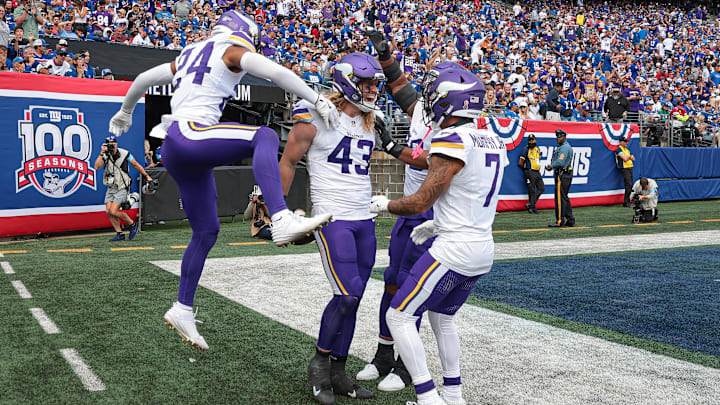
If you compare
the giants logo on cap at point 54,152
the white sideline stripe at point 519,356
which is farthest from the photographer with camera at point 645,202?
the giants logo on cap at point 54,152

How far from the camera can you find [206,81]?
4098mm

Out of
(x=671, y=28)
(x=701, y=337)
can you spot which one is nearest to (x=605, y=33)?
(x=671, y=28)

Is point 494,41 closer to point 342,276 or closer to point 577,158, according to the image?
point 577,158

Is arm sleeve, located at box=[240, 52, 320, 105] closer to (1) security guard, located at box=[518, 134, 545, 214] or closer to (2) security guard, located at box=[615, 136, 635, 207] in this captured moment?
(1) security guard, located at box=[518, 134, 545, 214]

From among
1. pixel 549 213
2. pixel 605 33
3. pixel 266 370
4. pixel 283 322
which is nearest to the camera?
pixel 266 370

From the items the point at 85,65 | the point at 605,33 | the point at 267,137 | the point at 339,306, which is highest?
the point at 605,33

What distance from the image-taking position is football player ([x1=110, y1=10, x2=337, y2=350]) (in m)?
3.82

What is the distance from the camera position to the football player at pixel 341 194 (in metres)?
4.24

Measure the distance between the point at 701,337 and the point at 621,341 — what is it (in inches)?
31.6

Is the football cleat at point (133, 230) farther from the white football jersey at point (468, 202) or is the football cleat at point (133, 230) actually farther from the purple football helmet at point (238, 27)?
the white football jersey at point (468, 202)

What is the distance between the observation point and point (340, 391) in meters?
4.31

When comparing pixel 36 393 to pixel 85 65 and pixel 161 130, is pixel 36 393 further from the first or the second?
pixel 85 65

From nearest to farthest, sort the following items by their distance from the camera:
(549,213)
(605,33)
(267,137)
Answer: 1. (267,137)
2. (549,213)
3. (605,33)

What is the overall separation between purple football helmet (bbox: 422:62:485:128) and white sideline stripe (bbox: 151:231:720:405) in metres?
1.81
